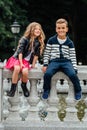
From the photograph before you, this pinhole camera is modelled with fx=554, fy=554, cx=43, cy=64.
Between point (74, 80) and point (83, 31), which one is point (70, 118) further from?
point (83, 31)

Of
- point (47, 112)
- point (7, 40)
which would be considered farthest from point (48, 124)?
point (7, 40)

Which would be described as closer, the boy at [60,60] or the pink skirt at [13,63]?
the boy at [60,60]

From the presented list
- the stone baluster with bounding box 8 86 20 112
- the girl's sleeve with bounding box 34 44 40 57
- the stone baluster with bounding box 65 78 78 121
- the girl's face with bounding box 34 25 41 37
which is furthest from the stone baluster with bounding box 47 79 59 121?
the girl's face with bounding box 34 25 41 37

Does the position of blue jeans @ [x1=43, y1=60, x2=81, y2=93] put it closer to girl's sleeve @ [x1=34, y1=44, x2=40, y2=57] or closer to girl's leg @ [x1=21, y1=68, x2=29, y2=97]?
girl's leg @ [x1=21, y1=68, x2=29, y2=97]

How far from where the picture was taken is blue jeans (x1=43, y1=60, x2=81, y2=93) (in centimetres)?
741

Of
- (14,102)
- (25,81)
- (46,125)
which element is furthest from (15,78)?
(46,125)

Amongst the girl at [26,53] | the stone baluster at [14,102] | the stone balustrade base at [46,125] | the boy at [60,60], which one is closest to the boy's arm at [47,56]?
the boy at [60,60]

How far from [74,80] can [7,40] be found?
72.9 ft

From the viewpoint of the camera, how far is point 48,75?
24.3 feet

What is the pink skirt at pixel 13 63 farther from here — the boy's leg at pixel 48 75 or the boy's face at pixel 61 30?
the boy's face at pixel 61 30

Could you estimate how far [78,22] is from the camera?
Result: 113ft

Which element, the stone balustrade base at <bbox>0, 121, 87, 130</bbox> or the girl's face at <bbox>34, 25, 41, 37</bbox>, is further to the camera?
the girl's face at <bbox>34, 25, 41, 37</bbox>

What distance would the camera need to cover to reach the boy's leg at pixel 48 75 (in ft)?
24.3

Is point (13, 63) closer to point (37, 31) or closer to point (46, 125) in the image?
point (37, 31)
